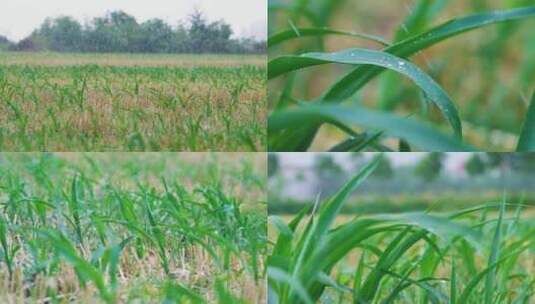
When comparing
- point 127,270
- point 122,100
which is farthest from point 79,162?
point 127,270

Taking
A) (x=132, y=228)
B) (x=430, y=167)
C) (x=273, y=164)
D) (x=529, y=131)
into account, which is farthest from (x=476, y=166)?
(x=132, y=228)

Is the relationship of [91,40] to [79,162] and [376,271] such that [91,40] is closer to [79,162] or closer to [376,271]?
[79,162]

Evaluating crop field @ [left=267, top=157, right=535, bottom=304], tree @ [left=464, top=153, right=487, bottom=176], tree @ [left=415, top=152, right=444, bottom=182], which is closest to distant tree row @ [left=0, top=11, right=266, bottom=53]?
crop field @ [left=267, top=157, right=535, bottom=304]

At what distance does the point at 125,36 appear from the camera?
141 cm

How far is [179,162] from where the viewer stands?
157 centimetres

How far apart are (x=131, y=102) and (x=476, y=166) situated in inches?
38.6

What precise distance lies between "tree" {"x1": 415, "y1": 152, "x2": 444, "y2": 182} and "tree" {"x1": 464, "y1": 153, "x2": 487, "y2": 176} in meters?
0.06

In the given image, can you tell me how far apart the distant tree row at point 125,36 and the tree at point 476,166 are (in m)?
0.78

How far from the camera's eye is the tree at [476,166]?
80.6 inches

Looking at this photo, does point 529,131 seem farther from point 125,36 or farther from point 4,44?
point 4,44

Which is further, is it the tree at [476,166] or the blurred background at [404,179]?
the tree at [476,166]

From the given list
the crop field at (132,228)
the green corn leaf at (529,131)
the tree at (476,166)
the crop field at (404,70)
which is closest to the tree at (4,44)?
the crop field at (132,228)

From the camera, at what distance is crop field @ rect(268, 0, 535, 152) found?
1245 millimetres

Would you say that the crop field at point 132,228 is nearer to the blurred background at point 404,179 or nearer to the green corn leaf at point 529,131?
the blurred background at point 404,179
